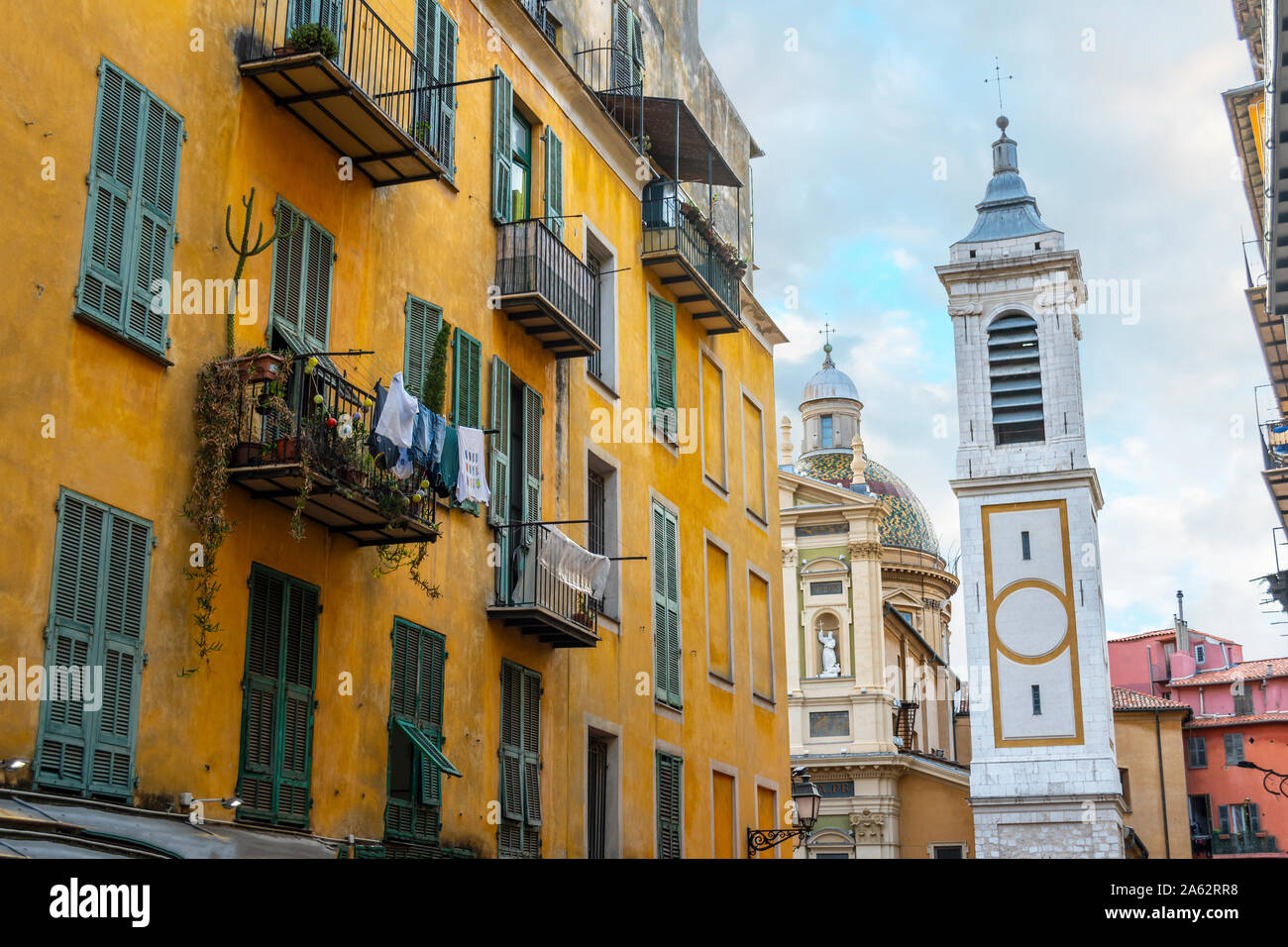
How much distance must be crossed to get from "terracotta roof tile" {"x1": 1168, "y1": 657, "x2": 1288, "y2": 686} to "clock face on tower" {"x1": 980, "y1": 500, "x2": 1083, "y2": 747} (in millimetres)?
27658

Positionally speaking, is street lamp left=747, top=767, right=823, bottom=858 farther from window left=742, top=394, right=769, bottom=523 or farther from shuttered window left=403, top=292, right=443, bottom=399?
shuttered window left=403, top=292, right=443, bottom=399

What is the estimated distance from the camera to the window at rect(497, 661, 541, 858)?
1772 centimetres

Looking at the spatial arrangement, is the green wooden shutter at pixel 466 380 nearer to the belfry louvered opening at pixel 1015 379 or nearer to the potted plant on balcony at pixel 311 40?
the potted plant on balcony at pixel 311 40

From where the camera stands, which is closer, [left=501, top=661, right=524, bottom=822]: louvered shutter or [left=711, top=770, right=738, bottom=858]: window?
[left=501, top=661, right=524, bottom=822]: louvered shutter

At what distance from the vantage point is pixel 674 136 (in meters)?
25.2

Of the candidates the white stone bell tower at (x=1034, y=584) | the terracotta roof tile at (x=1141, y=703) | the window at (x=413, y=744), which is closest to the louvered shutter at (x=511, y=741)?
the window at (x=413, y=744)

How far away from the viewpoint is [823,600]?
203 feet

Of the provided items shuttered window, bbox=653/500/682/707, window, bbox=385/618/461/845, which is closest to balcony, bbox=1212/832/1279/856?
shuttered window, bbox=653/500/682/707

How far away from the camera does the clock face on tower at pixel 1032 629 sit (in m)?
53.3

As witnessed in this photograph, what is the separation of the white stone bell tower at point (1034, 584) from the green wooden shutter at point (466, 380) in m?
38.2
